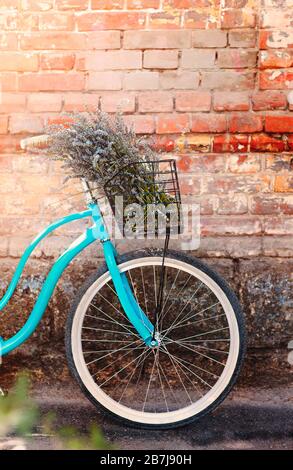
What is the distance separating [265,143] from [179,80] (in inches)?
22.1

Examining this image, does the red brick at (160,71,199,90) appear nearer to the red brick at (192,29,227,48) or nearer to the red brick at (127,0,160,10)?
the red brick at (192,29,227,48)

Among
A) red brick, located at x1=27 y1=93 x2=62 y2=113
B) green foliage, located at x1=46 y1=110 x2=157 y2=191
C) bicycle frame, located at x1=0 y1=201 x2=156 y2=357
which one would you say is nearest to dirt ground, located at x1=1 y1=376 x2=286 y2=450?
bicycle frame, located at x1=0 y1=201 x2=156 y2=357

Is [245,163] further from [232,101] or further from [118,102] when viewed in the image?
[118,102]

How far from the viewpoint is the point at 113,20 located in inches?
129

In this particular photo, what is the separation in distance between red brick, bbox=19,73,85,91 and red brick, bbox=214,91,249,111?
72 centimetres

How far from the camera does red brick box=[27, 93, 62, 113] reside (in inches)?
131

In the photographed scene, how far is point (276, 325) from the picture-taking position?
3.35m

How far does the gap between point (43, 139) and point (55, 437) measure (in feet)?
4.47

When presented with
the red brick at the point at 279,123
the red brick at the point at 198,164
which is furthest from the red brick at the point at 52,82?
the red brick at the point at 279,123

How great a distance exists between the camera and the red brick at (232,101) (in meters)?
3.30

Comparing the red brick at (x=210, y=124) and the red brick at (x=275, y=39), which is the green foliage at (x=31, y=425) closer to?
the red brick at (x=210, y=124)

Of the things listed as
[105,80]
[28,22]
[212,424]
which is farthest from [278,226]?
[28,22]
